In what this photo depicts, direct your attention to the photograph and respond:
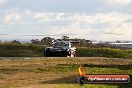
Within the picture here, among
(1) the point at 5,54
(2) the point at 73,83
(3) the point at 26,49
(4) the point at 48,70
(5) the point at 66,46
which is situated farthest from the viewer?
(3) the point at 26,49

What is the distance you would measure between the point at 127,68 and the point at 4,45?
24902 mm

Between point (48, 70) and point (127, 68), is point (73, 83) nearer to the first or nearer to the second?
point (48, 70)

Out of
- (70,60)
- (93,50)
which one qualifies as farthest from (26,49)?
(70,60)

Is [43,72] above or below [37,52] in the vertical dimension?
below

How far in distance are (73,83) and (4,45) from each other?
1264 inches

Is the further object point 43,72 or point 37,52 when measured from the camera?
point 37,52

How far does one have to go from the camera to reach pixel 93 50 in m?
50.1

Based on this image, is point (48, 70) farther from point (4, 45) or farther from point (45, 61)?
point (4, 45)

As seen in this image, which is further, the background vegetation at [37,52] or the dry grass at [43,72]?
the background vegetation at [37,52]

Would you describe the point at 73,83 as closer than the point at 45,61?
Yes

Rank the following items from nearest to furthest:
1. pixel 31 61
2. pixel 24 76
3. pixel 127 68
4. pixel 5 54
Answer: pixel 24 76 < pixel 127 68 < pixel 31 61 < pixel 5 54

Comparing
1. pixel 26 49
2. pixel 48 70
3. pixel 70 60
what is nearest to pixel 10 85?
pixel 48 70

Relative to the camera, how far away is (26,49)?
51219 millimetres

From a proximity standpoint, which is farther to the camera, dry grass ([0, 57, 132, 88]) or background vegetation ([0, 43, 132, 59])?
background vegetation ([0, 43, 132, 59])
